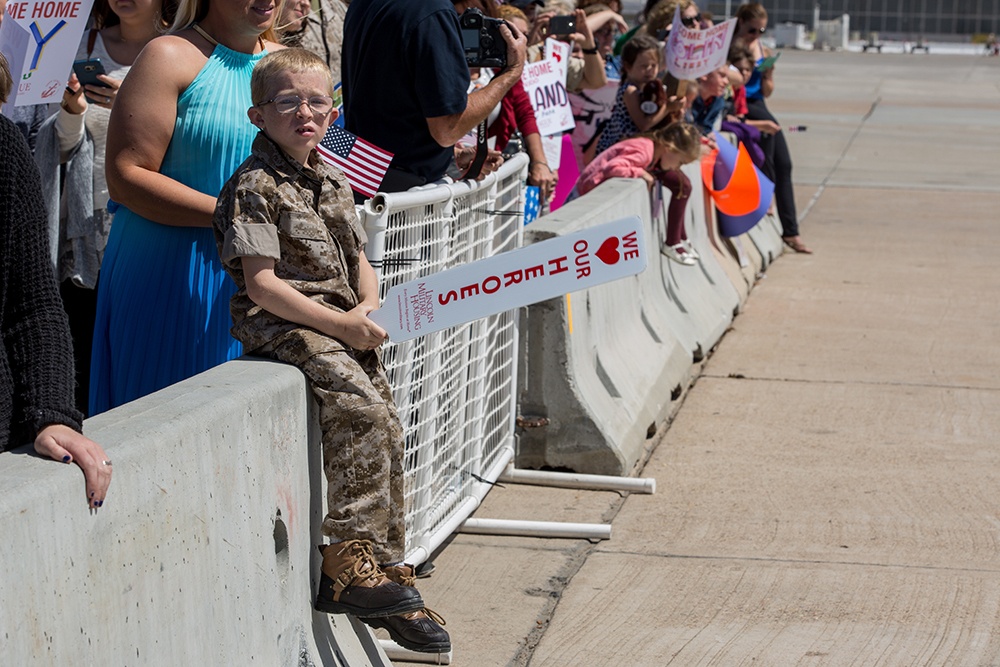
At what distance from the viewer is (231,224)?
3389 millimetres

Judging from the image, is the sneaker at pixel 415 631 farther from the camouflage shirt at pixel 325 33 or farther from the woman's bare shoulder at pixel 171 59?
the camouflage shirt at pixel 325 33

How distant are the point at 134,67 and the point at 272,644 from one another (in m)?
1.55

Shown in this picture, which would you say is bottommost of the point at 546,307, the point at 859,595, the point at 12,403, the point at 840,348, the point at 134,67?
the point at 840,348

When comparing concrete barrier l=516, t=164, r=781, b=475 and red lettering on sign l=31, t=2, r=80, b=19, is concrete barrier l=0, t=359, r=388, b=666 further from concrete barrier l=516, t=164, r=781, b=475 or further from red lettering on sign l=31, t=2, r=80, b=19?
concrete barrier l=516, t=164, r=781, b=475

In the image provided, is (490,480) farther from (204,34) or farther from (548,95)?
(548,95)

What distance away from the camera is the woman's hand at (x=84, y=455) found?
2.41m

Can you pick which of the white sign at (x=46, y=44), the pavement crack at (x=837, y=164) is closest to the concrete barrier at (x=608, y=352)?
the white sign at (x=46, y=44)

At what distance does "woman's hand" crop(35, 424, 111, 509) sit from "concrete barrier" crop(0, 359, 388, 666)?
0.07 ft

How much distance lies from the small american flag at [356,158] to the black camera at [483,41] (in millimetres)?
837

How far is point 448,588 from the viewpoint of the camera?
15.3 ft

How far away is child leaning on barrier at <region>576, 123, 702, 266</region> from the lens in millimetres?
7531


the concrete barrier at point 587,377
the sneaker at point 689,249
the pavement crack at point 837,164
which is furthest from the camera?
the pavement crack at point 837,164

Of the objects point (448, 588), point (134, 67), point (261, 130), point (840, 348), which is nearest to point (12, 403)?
point (261, 130)

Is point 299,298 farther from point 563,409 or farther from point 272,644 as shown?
point 563,409
